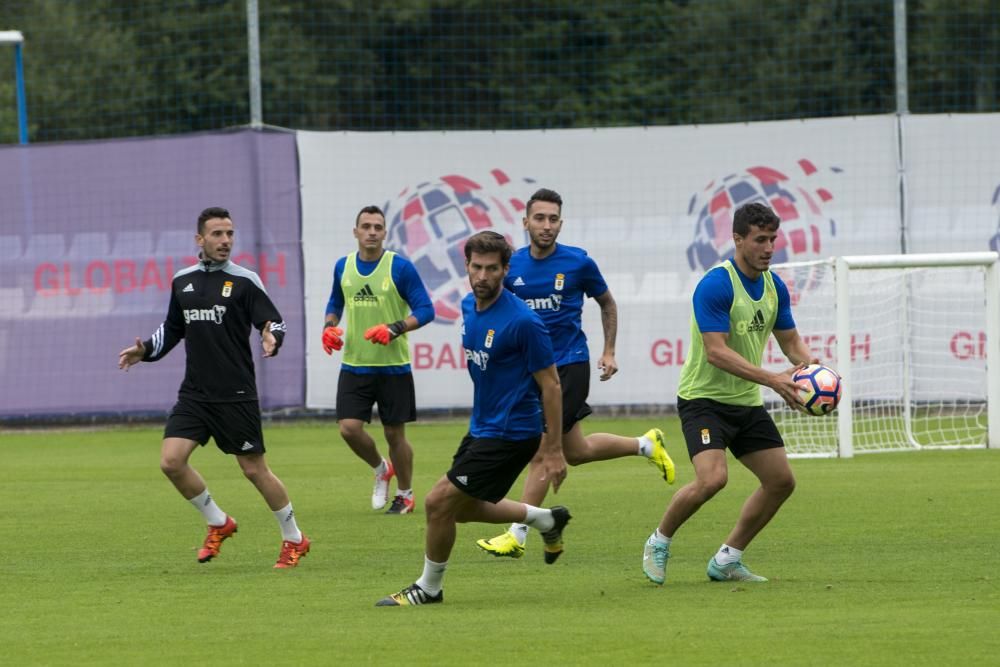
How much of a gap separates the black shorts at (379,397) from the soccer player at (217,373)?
276 centimetres

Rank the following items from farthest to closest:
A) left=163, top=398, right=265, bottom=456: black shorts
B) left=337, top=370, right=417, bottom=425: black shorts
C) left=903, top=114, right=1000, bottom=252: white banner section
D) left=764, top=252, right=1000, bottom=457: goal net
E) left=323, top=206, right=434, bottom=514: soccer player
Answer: left=903, top=114, right=1000, bottom=252: white banner section → left=764, top=252, right=1000, bottom=457: goal net → left=337, top=370, right=417, bottom=425: black shorts → left=323, top=206, right=434, bottom=514: soccer player → left=163, top=398, right=265, bottom=456: black shorts

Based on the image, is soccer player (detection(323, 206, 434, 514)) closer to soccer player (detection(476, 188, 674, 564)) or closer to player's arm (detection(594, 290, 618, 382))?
player's arm (detection(594, 290, 618, 382))

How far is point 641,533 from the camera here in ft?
35.8

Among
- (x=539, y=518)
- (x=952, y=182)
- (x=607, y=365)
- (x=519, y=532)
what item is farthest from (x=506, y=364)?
(x=952, y=182)

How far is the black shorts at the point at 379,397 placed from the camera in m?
13.0

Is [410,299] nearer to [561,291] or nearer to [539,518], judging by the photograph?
[561,291]

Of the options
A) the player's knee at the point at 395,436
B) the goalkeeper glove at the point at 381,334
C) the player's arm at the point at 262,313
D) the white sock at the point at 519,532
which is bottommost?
the white sock at the point at 519,532

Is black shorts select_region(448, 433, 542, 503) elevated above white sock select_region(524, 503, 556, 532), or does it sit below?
above

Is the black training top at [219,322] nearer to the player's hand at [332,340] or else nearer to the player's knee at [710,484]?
the player's hand at [332,340]

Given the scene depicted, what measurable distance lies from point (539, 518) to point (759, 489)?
3.88ft

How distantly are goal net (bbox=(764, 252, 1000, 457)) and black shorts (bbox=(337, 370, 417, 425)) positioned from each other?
16.3ft

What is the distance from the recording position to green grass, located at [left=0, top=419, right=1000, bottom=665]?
693 cm

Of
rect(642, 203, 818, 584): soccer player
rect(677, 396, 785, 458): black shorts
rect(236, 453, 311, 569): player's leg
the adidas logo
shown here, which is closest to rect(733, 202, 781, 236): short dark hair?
rect(642, 203, 818, 584): soccer player

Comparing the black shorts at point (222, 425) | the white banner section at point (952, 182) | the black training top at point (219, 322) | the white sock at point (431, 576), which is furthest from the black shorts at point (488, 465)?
the white banner section at point (952, 182)
